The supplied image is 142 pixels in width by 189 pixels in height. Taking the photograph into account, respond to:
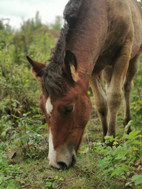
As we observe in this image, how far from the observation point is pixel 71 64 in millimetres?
2695

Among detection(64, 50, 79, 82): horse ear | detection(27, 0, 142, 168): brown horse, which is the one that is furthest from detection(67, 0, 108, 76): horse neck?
detection(64, 50, 79, 82): horse ear

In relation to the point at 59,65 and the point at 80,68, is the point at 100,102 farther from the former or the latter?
the point at 59,65

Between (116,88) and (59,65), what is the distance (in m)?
1.24

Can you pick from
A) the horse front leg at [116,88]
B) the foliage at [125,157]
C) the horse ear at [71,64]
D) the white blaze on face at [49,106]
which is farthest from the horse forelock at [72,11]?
the foliage at [125,157]

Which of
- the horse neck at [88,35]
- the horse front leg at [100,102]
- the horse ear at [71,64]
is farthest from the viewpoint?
the horse front leg at [100,102]

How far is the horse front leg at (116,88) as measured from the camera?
368 centimetres

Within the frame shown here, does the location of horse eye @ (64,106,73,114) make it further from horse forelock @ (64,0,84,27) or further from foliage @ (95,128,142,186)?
horse forelock @ (64,0,84,27)

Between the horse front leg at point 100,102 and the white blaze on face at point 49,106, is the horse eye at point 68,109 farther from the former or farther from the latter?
the horse front leg at point 100,102

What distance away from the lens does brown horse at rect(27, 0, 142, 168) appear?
2697mm

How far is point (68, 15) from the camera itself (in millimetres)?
3283

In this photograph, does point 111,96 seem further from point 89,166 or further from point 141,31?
point 141,31

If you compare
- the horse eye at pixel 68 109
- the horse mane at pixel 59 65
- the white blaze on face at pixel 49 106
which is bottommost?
the horse eye at pixel 68 109

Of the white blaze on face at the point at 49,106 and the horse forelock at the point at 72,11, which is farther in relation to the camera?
the horse forelock at the point at 72,11

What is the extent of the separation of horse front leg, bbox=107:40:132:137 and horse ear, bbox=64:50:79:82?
1101 millimetres
